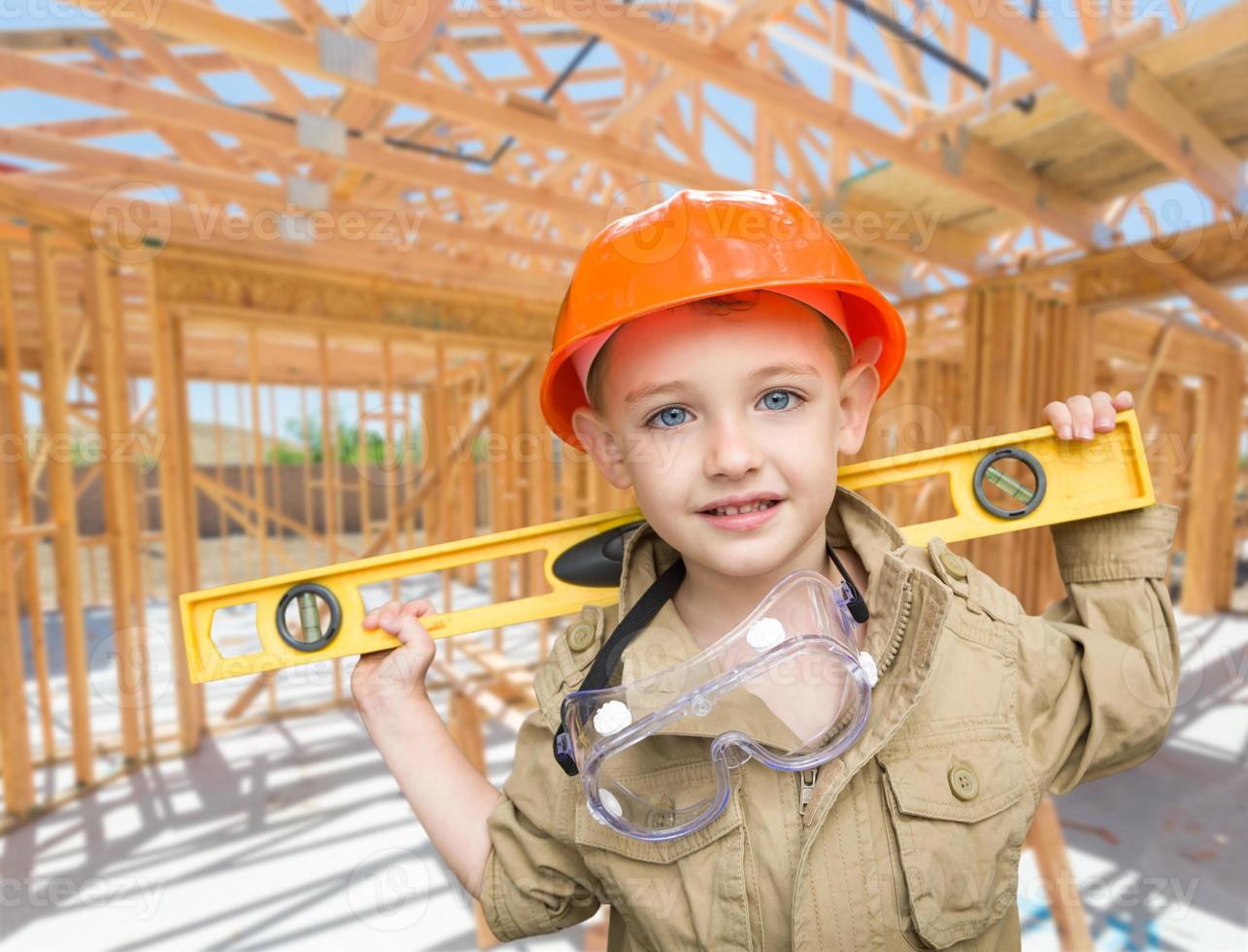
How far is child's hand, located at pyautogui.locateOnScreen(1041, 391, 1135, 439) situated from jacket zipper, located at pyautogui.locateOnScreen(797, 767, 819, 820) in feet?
2.52

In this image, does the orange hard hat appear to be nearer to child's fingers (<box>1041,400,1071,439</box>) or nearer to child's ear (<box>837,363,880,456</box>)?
child's ear (<box>837,363,880,456</box>)

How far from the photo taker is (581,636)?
116 centimetres

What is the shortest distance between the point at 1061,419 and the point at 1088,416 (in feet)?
0.15

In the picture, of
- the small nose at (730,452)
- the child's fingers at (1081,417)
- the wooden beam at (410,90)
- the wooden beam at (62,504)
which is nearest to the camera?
the small nose at (730,452)

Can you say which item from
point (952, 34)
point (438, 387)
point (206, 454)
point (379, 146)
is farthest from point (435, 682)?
point (206, 454)

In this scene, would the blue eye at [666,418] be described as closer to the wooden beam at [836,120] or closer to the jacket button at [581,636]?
the jacket button at [581,636]

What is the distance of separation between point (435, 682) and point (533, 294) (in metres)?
4.02

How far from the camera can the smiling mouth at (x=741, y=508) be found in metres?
1.00

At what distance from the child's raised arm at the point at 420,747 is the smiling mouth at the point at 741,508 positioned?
1.98ft

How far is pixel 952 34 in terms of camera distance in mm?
3309

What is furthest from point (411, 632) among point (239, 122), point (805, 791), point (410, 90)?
point (239, 122)

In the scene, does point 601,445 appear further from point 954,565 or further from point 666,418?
point 954,565


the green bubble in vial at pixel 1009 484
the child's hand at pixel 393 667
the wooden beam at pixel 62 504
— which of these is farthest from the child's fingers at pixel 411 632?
the wooden beam at pixel 62 504

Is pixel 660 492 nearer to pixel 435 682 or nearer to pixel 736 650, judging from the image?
pixel 736 650
